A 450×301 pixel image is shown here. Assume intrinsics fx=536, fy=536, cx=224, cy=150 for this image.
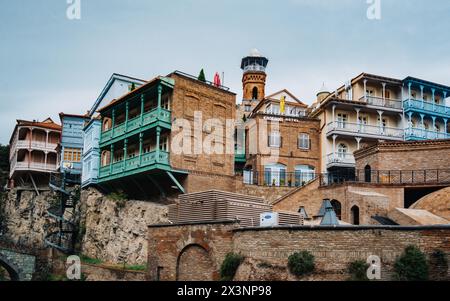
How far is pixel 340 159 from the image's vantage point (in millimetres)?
44156

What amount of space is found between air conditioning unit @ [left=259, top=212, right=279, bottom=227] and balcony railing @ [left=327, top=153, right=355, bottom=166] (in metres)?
21.2

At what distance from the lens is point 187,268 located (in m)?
24.7

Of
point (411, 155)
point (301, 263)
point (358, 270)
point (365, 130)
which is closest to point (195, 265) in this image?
point (301, 263)

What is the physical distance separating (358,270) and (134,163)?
66.3 feet

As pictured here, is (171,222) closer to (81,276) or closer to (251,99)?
(81,276)

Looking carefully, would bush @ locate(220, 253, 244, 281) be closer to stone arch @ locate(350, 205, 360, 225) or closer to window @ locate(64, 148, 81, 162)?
stone arch @ locate(350, 205, 360, 225)

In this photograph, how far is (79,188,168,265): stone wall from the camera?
3447cm

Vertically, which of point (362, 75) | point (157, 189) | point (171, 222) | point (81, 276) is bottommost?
point (81, 276)

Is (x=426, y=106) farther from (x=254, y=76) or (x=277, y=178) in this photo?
(x=254, y=76)

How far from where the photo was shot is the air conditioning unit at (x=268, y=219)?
23188 mm
